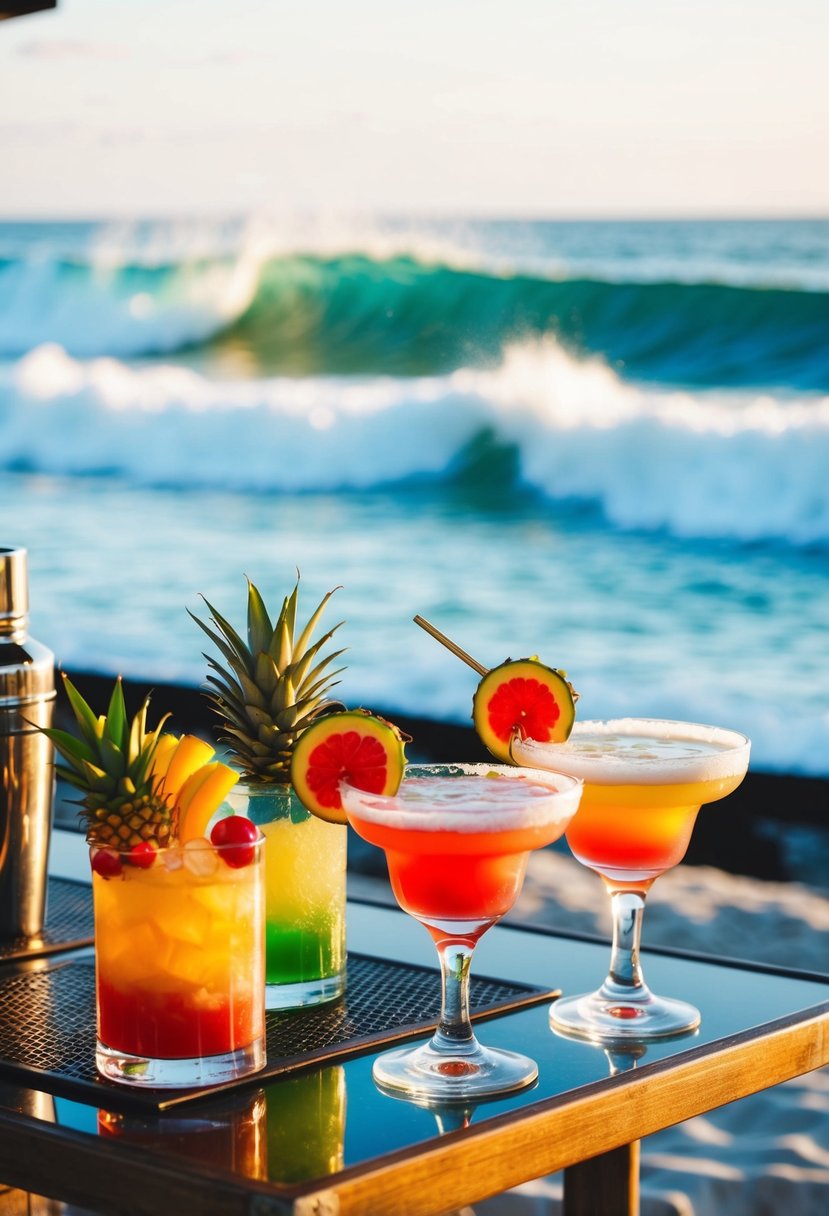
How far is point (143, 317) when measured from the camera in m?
11.5

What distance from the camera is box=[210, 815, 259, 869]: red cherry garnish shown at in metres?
1.10

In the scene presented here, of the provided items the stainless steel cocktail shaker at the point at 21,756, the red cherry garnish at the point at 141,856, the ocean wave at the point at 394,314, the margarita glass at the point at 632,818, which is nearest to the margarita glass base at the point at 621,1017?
the margarita glass at the point at 632,818

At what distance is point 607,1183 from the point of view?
1373mm

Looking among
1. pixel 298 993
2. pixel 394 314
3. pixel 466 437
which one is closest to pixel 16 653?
pixel 298 993

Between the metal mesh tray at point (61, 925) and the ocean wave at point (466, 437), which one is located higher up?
the ocean wave at point (466, 437)

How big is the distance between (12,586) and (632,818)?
574mm

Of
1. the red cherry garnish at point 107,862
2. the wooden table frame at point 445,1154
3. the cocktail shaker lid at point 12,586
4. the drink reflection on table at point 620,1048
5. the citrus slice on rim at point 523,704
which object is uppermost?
the cocktail shaker lid at point 12,586

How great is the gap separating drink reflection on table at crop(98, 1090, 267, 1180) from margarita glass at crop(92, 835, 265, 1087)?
0.04 meters

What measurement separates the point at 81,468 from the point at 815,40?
4833 millimetres

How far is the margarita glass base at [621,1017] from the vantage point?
1273 mm

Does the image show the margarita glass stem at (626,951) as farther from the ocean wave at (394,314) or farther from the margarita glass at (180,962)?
the ocean wave at (394,314)

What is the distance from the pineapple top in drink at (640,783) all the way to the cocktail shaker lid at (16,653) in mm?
447

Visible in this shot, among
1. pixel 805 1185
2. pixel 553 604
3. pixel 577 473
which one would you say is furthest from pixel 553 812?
pixel 577 473

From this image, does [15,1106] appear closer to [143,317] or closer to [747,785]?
[747,785]
